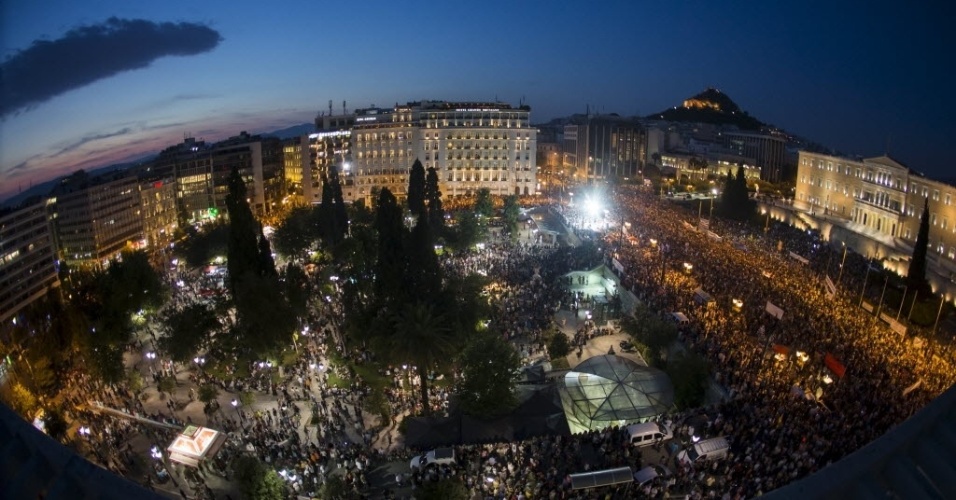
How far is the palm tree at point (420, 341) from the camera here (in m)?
19.4

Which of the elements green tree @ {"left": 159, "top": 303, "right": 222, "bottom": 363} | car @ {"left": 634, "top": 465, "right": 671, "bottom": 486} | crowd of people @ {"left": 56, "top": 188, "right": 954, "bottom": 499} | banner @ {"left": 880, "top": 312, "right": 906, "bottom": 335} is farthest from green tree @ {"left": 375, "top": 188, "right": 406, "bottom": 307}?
banner @ {"left": 880, "top": 312, "right": 906, "bottom": 335}

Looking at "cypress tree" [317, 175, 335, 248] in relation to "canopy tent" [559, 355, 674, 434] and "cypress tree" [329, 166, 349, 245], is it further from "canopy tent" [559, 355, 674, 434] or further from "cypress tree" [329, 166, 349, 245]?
"canopy tent" [559, 355, 674, 434]

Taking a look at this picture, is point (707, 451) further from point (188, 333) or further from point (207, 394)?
point (188, 333)

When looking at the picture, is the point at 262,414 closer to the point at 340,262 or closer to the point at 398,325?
A: the point at 398,325

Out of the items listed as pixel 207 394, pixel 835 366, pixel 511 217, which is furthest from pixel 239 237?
pixel 511 217

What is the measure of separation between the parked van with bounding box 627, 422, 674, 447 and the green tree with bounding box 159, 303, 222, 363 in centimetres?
1714

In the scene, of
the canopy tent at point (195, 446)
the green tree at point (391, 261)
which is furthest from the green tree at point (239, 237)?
the canopy tent at point (195, 446)

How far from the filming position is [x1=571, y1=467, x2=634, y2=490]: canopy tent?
14.1 metres

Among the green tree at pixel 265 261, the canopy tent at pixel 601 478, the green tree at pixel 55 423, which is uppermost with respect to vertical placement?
the green tree at pixel 265 261

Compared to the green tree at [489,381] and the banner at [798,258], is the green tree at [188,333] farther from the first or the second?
the banner at [798,258]

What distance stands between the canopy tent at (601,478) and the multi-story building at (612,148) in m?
85.1

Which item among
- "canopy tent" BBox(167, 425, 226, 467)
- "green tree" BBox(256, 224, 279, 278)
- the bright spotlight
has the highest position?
"green tree" BBox(256, 224, 279, 278)

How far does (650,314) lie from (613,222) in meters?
22.3

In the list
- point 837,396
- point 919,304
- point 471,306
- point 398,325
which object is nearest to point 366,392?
point 398,325
